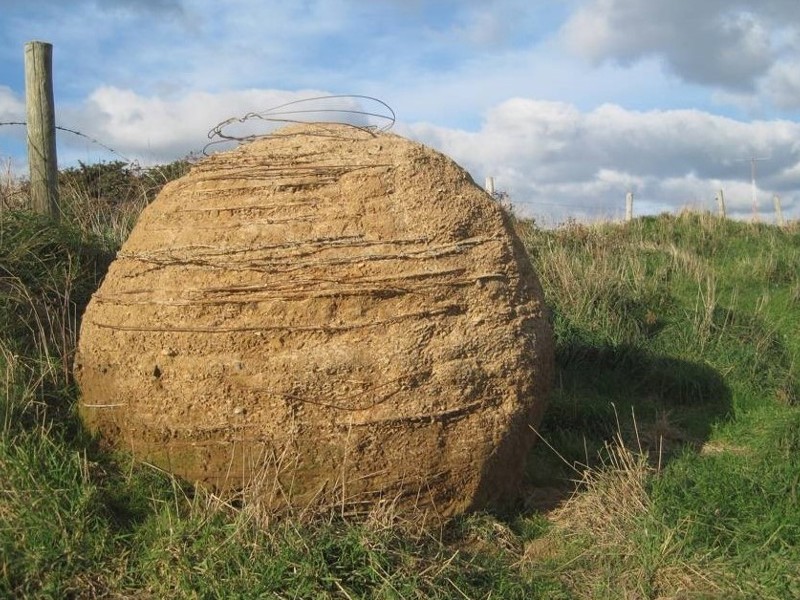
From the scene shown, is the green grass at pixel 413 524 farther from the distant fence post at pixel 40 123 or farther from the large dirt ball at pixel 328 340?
the distant fence post at pixel 40 123

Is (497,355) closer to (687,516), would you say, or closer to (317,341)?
(317,341)

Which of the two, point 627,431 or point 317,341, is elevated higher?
point 317,341

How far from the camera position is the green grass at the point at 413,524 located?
12.0ft

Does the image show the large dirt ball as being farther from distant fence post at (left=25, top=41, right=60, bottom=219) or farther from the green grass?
distant fence post at (left=25, top=41, right=60, bottom=219)

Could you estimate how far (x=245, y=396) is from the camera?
4.14 m

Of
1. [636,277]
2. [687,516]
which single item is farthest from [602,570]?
[636,277]

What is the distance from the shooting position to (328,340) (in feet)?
13.5

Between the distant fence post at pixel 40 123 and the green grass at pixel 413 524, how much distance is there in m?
0.36

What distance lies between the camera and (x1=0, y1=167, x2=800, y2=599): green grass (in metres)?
3.66

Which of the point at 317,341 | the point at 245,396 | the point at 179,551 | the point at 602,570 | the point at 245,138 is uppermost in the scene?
the point at 245,138

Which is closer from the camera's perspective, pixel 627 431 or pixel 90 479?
pixel 90 479

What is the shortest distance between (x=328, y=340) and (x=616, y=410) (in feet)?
10.6

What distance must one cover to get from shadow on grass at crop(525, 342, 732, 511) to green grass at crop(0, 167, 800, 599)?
2cm

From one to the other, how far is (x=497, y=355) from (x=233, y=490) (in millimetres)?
1497
